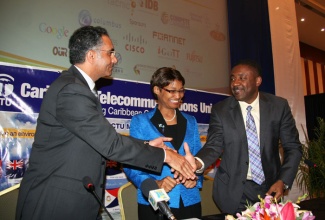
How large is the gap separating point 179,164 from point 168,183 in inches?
8.2

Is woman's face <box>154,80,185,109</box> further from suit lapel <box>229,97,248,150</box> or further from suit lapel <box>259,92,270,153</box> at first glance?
suit lapel <box>259,92,270,153</box>

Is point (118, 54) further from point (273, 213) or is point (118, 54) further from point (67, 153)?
point (273, 213)

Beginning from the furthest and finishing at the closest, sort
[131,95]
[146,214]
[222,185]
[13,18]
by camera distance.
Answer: [131,95] → [13,18] → [222,185] → [146,214]

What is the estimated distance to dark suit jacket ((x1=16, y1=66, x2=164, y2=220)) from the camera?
1.74 metres

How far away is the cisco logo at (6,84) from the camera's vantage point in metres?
2.80

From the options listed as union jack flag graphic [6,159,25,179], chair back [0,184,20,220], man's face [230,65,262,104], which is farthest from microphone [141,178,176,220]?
union jack flag graphic [6,159,25,179]

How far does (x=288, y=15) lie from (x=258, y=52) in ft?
4.88

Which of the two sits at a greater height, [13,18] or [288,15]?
[288,15]

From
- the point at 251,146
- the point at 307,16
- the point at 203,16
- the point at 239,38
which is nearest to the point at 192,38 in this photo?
the point at 203,16

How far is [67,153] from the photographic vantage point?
1775 millimetres

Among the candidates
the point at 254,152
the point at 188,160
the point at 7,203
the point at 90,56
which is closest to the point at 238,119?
the point at 254,152

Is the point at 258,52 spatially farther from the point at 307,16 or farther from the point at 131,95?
the point at 307,16

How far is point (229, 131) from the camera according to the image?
2.59m

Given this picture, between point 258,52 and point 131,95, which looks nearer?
point 131,95
